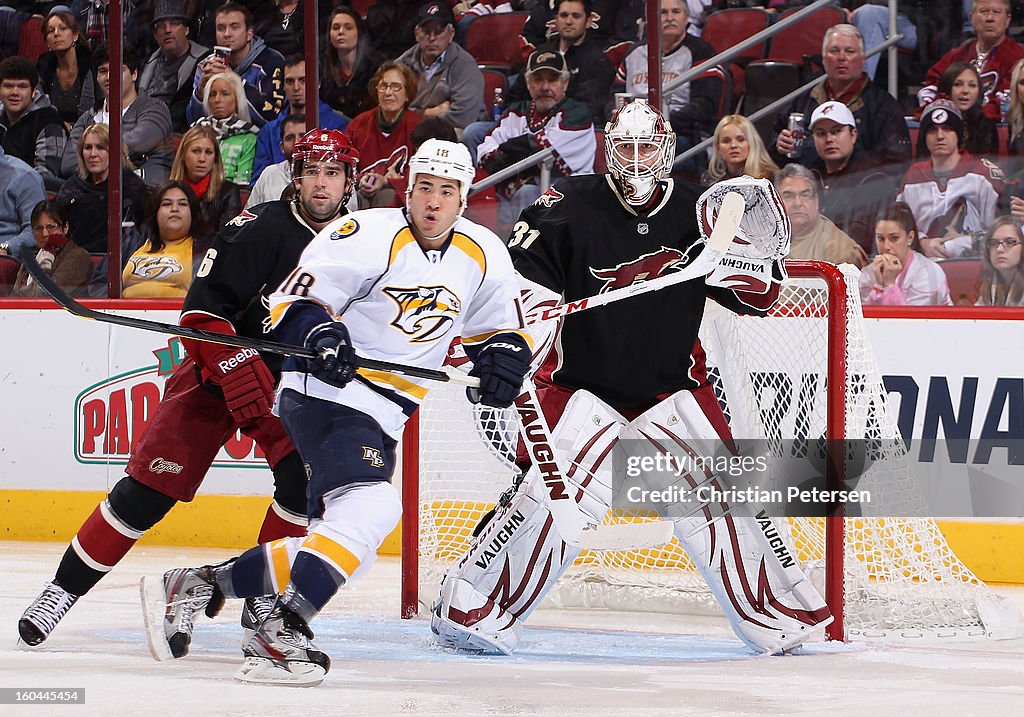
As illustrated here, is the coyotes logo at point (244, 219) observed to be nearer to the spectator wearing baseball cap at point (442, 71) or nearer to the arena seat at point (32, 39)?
the spectator wearing baseball cap at point (442, 71)

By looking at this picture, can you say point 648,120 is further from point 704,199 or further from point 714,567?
point 714,567

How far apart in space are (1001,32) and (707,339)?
5.37 ft

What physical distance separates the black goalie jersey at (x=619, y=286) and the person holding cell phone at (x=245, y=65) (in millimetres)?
2341

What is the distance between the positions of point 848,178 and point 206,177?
2.29m

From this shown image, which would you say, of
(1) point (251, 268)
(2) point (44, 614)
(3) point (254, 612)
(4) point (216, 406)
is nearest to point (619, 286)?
(1) point (251, 268)

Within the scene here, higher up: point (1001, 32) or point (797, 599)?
point (1001, 32)

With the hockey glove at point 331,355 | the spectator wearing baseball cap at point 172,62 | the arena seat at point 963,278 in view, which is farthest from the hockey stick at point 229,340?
the spectator wearing baseball cap at point 172,62

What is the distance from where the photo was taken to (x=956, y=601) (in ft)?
12.9

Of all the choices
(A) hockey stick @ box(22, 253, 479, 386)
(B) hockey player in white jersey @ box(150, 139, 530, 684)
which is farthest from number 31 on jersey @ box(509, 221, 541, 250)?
(A) hockey stick @ box(22, 253, 479, 386)

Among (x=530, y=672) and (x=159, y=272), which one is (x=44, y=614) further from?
(x=159, y=272)

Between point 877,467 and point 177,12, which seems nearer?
point 877,467

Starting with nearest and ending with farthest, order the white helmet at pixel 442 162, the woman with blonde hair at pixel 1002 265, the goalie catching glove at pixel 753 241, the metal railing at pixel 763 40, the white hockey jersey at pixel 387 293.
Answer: the white hockey jersey at pixel 387 293 → the white helmet at pixel 442 162 → the goalie catching glove at pixel 753 241 → the woman with blonde hair at pixel 1002 265 → the metal railing at pixel 763 40

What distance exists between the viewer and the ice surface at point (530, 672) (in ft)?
9.47

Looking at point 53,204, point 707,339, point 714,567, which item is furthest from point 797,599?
point 53,204
